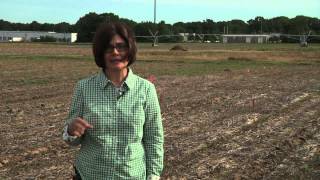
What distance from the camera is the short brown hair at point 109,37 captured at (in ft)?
10.0

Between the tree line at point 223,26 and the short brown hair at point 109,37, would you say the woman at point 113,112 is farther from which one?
the tree line at point 223,26

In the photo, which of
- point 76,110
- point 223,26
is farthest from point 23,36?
point 76,110

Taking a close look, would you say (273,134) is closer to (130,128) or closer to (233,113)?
(233,113)

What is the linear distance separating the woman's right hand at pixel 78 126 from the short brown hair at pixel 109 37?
1.17 ft

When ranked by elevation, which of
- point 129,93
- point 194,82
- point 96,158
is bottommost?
point 194,82

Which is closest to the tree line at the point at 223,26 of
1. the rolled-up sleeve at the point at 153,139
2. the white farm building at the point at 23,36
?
the white farm building at the point at 23,36

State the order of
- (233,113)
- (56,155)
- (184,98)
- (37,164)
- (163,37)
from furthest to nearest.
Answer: (163,37), (184,98), (233,113), (56,155), (37,164)

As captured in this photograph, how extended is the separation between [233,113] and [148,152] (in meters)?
10.5

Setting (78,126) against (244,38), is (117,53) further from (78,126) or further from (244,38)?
(244,38)

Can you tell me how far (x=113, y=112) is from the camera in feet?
9.95

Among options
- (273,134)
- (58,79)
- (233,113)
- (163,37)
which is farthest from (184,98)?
(163,37)

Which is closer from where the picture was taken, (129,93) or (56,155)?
(129,93)

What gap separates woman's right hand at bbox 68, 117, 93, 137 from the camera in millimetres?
2920

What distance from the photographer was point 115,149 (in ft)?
10.0
